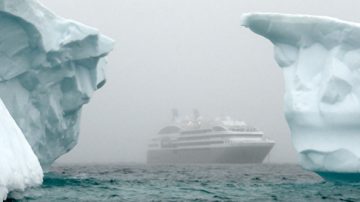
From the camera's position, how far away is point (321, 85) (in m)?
16.5

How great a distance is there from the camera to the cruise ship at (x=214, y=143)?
49156mm

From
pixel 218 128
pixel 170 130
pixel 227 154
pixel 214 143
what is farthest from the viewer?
pixel 170 130

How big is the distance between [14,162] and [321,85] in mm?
9121

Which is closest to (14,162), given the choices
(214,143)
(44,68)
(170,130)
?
(44,68)

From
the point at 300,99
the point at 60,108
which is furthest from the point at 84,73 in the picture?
the point at 300,99

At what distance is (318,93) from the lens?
16.4m

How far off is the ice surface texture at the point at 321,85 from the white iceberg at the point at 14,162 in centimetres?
770

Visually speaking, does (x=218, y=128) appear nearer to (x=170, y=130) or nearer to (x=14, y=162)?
(x=170, y=130)

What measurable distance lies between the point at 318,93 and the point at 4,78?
347 inches

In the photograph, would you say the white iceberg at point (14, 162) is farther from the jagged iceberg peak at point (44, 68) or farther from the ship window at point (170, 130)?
the ship window at point (170, 130)

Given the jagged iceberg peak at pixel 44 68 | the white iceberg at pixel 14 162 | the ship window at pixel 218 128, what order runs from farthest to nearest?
1. the ship window at pixel 218 128
2. the jagged iceberg peak at pixel 44 68
3. the white iceberg at pixel 14 162

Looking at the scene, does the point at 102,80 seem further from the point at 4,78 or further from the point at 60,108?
the point at 4,78

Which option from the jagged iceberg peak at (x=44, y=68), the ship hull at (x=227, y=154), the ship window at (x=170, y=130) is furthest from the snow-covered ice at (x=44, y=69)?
the ship window at (x=170, y=130)

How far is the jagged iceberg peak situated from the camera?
18.8m
